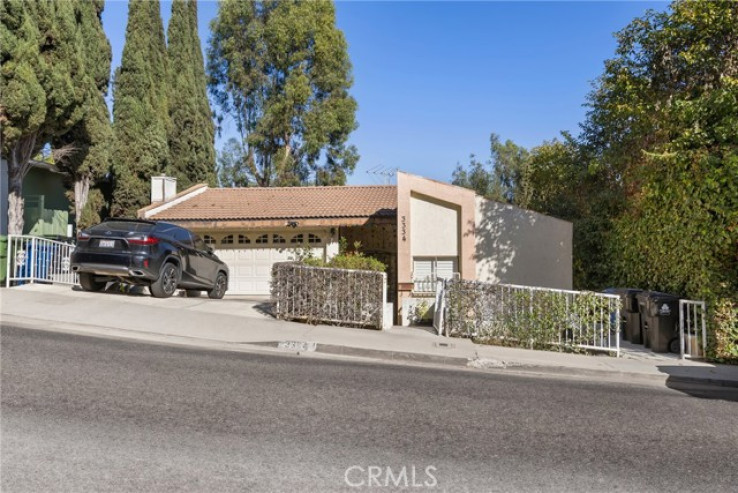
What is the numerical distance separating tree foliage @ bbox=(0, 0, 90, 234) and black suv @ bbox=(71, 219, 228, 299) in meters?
8.30

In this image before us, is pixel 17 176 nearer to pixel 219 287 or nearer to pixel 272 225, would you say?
pixel 272 225

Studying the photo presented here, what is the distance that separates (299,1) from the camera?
101ft

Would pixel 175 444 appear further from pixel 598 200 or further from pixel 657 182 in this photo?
pixel 598 200

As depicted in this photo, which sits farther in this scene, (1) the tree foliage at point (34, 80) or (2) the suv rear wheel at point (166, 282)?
(1) the tree foliage at point (34, 80)

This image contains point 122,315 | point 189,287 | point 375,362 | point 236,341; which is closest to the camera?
point 375,362

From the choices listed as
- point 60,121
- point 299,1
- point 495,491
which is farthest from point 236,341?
point 299,1

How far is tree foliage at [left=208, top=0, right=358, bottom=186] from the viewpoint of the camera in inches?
1166

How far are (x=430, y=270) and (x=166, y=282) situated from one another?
635cm

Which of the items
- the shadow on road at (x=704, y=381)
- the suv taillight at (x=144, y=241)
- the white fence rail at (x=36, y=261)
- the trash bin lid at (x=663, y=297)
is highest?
the suv taillight at (x=144, y=241)

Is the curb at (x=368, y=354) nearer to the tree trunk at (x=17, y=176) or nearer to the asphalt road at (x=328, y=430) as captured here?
the asphalt road at (x=328, y=430)

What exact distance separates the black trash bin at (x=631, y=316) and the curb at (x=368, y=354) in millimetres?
2969

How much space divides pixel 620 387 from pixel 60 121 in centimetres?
1998

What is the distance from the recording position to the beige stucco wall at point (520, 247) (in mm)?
13227

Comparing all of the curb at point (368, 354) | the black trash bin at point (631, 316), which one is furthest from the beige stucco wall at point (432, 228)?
the curb at point (368, 354)
